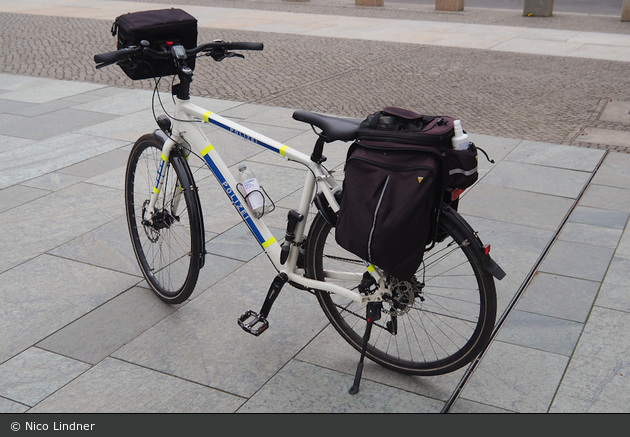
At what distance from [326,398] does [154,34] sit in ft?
6.00

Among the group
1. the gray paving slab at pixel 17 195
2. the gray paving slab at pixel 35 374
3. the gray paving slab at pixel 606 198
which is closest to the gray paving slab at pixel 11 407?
the gray paving slab at pixel 35 374

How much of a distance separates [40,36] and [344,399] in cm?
1056

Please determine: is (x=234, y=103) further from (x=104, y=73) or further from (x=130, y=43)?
(x=130, y=43)

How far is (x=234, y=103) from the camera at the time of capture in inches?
309

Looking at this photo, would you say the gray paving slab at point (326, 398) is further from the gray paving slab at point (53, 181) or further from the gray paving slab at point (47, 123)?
the gray paving slab at point (47, 123)

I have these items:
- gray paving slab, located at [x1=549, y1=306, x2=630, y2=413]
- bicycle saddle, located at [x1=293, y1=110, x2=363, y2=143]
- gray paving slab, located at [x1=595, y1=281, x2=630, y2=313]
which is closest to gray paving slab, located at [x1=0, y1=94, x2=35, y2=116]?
bicycle saddle, located at [x1=293, y1=110, x2=363, y2=143]

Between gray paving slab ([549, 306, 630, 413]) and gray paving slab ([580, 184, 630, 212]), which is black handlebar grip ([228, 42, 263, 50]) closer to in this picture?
gray paving slab ([549, 306, 630, 413])

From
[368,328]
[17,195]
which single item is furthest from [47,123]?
[368,328]

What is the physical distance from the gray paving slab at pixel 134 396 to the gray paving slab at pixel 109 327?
19 cm

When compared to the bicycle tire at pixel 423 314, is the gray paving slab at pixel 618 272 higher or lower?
lower

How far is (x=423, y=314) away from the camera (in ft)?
11.4

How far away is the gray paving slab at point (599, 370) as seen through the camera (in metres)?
2.94

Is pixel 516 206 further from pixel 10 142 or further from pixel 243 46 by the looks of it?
pixel 10 142

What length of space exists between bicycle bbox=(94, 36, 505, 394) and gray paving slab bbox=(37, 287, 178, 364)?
0.37 feet
